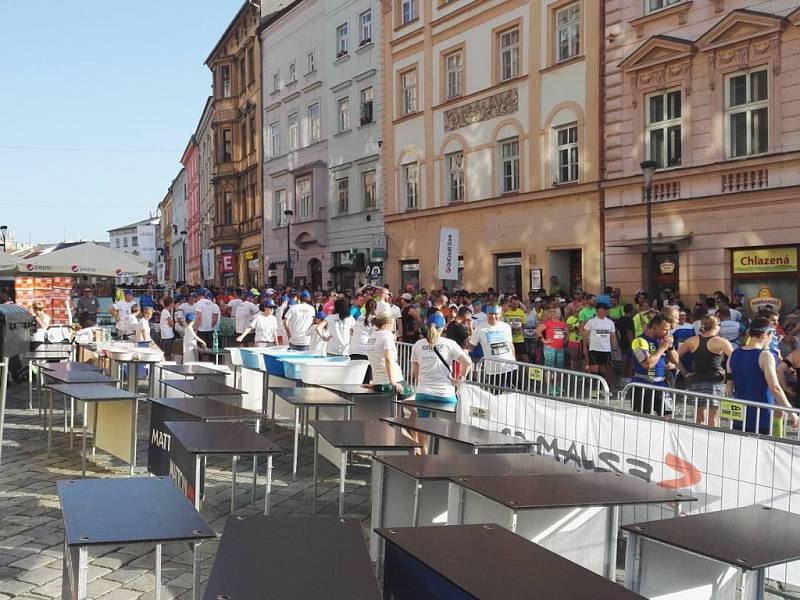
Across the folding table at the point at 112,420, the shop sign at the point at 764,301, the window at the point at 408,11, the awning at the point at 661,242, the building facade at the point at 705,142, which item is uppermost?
the window at the point at 408,11

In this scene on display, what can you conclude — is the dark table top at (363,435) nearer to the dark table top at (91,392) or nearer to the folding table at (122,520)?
the folding table at (122,520)

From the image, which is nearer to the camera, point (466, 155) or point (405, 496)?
point (405, 496)

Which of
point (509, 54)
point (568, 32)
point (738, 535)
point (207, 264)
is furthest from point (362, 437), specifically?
point (207, 264)

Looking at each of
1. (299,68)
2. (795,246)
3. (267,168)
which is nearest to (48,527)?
(795,246)

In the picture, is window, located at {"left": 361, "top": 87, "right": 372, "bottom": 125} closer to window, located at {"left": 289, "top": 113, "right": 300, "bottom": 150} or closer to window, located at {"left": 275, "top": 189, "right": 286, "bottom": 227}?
window, located at {"left": 289, "top": 113, "right": 300, "bottom": 150}

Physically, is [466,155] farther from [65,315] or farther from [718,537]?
[718,537]

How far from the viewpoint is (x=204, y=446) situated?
5.38 m

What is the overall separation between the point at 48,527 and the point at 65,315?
1412 cm

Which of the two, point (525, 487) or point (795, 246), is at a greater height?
point (795, 246)

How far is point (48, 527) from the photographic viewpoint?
21.5ft

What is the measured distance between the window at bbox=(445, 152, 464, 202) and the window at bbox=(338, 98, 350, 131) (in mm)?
7487

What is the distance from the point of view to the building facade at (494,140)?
22203 mm

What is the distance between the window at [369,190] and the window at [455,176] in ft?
15.6

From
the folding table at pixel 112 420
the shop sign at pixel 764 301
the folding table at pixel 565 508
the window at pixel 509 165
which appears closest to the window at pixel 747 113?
the shop sign at pixel 764 301
